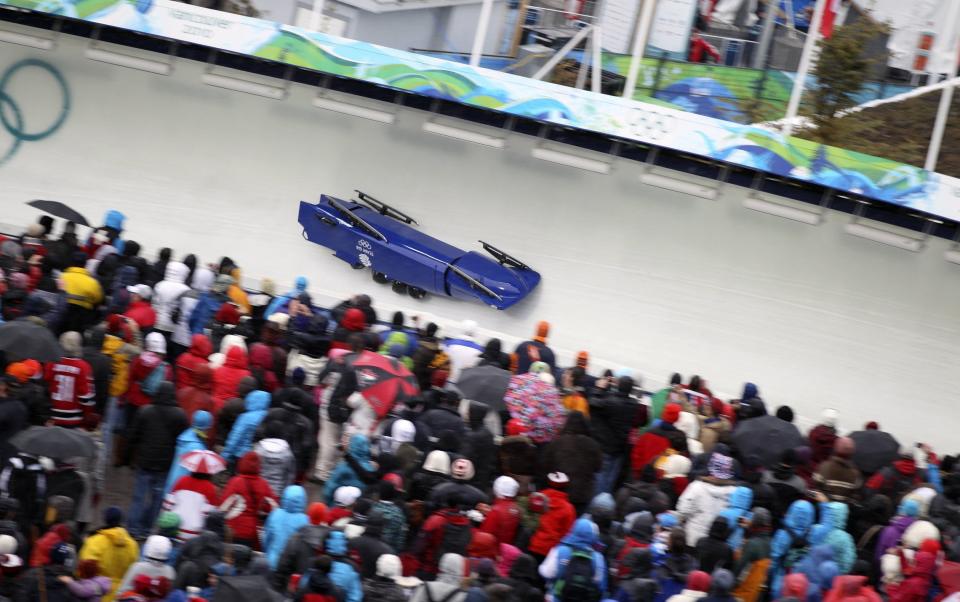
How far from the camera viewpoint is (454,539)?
24.8 ft

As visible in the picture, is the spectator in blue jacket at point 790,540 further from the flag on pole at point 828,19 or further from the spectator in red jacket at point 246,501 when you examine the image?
the flag on pole at point 828,19

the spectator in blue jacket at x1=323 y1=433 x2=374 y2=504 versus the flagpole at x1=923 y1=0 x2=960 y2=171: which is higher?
the flagpole at x1=923 y1=0 x2=960 y2=171

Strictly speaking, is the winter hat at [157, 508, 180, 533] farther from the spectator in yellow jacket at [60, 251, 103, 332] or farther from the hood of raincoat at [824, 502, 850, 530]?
the spectator in yellow jacket at [60, 251, 103, 332]

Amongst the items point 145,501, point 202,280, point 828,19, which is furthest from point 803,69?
point 145,501

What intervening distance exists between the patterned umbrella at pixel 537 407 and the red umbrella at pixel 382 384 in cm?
73

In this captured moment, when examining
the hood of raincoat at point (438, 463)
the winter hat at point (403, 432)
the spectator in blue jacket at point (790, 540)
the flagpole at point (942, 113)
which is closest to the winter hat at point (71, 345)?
the winter hat at point (403, 432)

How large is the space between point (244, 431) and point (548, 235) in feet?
22.8

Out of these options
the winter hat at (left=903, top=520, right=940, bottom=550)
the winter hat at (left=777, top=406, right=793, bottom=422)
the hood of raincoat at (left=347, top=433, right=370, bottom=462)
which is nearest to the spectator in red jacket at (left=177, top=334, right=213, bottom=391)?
the hood of raincoat at (left=347, top=433, right=370, bottom=462)

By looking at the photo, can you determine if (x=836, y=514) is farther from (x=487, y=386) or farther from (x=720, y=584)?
(x=487, y=386)

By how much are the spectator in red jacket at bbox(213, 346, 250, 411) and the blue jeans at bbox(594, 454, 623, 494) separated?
2.88m

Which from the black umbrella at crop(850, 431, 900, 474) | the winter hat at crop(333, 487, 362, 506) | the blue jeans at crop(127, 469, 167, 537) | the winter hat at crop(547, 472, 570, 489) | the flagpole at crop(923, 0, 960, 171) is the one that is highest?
the flagpole at crop(923, 0, 960, 171)

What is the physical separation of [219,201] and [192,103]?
1303 mm

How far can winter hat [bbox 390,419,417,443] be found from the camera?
866cm

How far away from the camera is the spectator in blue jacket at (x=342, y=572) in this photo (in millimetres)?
6480
